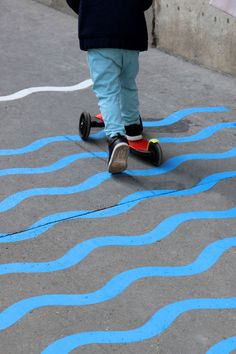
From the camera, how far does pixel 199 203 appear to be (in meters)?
4.75

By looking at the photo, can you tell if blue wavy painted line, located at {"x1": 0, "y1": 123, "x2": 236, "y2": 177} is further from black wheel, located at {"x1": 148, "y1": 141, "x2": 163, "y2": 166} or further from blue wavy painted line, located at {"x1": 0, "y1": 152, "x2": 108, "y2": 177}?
black wheel, located at {"x1": 148, "y1": 141, "x2": 163, "y2": 166}

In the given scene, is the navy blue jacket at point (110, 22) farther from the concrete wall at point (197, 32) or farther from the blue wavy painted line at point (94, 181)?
the concrete wall at point (197, 32)

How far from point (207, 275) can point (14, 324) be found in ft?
3.43

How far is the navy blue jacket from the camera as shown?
4855mm

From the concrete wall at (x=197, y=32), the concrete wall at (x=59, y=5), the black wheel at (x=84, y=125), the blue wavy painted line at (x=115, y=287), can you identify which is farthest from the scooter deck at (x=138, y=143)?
the concrete wall at (x=59, y=5)

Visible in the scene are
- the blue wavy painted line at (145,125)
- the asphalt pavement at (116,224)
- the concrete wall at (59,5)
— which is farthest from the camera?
the concrete wall at (59,5)

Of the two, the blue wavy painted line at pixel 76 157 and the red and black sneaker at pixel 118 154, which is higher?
the red and black sneaker at pixel 118 154

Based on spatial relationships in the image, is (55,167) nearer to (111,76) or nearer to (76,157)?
(76,157)

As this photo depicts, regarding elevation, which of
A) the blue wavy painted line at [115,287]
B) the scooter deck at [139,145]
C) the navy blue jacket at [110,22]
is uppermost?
the navy blue jacket at [110,22]

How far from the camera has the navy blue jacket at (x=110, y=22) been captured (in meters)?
4.86

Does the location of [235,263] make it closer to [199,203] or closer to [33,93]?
[199,203]

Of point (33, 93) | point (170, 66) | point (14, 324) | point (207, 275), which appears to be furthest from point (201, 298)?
point (170, 66)

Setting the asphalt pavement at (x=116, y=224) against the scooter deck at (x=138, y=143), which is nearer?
the asphalt pavement at (x=116, y=224)

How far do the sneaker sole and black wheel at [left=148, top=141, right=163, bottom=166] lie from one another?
0.30 m
